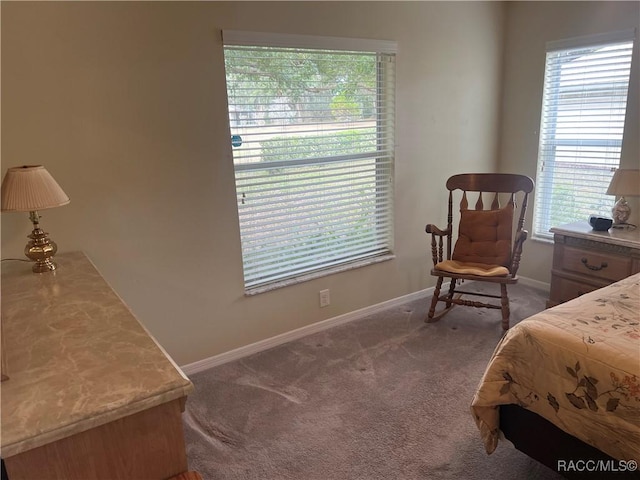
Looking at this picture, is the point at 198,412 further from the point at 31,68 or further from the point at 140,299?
the point at 31,68

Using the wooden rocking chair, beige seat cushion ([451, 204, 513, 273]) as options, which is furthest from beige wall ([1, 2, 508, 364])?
beige seat cushion ([451, 204, 513, 273])

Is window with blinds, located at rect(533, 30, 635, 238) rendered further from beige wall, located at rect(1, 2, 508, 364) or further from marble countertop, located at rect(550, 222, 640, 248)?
beige wall, located at rect(1, 2, 508, 364)

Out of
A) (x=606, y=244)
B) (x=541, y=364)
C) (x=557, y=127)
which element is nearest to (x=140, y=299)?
(x=541, y=364)

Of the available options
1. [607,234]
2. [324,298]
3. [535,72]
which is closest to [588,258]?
[607,234]

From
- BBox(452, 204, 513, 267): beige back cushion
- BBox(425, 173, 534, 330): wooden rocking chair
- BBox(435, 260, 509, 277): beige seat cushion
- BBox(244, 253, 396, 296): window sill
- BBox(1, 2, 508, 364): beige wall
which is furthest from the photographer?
BBox(452, 204, 513, 267): beige back cushion

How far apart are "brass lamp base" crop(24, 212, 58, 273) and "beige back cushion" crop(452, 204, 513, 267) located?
2488 millimetres

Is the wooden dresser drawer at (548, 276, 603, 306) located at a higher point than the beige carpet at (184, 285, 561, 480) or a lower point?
higher

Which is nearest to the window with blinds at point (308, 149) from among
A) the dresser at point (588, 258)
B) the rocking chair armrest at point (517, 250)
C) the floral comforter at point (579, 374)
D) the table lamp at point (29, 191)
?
the rocking chair armrest at point (517, 250)

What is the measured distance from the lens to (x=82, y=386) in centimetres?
99

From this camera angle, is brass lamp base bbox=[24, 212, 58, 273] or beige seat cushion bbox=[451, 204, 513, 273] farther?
beige seat cushion bbox=[451, 204, 513, 273]

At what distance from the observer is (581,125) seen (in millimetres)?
3250

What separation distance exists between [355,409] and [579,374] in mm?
1092

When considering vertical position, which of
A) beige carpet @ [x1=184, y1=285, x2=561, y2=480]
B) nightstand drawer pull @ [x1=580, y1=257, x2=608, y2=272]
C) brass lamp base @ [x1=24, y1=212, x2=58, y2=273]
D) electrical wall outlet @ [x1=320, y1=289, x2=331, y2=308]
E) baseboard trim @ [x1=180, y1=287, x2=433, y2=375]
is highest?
brass lamp base @ [x1=24, y1=212, x2=58, y2=273]

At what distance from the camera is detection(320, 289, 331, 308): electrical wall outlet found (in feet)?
9.87
